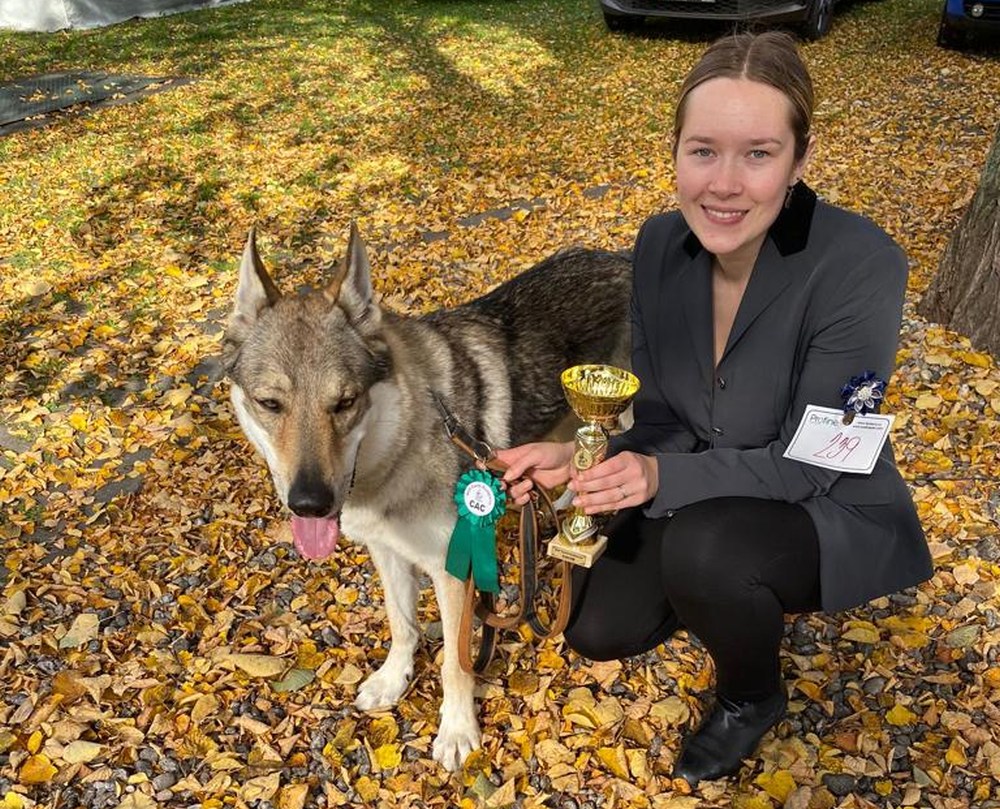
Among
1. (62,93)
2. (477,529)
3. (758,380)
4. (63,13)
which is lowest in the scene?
(477,529)

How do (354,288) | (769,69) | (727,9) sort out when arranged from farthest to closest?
1. (727,9)
2. (354,288)
3. (769,69)

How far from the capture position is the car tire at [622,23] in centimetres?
1266

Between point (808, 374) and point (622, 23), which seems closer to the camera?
point (808, 374)

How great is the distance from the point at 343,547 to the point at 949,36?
37.5 ft

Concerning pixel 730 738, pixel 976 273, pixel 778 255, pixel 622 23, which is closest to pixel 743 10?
pixel 622 23

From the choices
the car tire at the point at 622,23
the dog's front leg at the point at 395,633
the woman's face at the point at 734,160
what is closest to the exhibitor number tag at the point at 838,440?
the woman's face at the point at 734,160

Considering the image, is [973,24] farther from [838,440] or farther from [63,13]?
[63,13]

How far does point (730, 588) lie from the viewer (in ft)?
7.11

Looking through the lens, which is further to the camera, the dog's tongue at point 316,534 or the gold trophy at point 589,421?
the dog's tongue at point 316,534

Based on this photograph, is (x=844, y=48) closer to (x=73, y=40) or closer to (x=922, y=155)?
(x=922, y=155)

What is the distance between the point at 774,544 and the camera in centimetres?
217

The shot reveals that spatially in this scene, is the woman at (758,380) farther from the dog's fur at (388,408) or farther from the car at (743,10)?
the car at (743,10)

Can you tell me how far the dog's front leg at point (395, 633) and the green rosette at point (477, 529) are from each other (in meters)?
0.36

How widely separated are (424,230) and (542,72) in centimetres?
581
